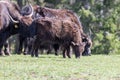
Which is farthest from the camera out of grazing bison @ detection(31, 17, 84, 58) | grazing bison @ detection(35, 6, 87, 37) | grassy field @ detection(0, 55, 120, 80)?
grazing bison @ detection(35, 6, 87, 37)

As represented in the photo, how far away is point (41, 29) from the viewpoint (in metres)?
18.9

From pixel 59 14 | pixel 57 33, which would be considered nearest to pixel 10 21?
pixel 59 14

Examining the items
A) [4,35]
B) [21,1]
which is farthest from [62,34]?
[21,1]

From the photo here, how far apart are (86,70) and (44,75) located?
1795 millimetres

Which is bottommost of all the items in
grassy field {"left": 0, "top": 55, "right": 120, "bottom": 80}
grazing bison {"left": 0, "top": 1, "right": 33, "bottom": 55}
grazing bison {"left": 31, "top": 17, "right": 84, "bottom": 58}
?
grassy field {"left": 0, "top": 55, "right": 120, "bottom": 80}

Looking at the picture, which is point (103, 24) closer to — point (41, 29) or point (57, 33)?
point (57, 33)

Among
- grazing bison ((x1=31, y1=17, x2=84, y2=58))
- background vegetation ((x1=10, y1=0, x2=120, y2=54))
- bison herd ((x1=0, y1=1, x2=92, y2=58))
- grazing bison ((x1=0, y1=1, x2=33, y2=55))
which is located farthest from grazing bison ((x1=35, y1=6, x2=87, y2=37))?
background vegetation ((x1=10, y1=0, x2=120, y2=54))

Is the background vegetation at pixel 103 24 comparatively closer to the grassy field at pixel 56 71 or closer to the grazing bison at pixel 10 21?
the grazing bison at pixel 10 21

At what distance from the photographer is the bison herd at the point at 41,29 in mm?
19016

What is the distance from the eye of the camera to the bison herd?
62.4ft

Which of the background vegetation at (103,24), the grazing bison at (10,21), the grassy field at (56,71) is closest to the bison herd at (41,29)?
the grazing bison at (10,21)

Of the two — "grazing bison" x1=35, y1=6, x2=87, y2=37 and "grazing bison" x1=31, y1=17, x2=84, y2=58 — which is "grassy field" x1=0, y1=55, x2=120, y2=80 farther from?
"grazing bison" x1=35, y1=6, x2=87, y2=37

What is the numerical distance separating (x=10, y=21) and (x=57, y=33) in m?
3.26

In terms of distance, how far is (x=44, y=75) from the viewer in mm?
13656
